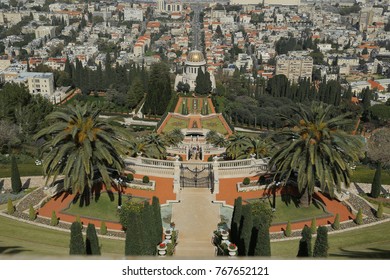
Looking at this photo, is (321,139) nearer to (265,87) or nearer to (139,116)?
(139,116)

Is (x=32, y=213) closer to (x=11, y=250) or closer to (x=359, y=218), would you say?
(x=11, y=250)

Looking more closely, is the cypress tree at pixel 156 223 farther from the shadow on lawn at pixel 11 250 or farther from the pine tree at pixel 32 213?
the pine tree at pixel 32 213

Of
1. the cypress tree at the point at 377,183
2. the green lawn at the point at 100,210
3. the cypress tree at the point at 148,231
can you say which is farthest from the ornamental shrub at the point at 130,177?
the cypress tree at the point at 377,183

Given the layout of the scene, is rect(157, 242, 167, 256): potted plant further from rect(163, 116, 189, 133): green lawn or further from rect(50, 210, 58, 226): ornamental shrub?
rect(163, 116, 189, 133): green lawn

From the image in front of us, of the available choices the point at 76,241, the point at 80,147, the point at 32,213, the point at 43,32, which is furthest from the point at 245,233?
the point at 43,32

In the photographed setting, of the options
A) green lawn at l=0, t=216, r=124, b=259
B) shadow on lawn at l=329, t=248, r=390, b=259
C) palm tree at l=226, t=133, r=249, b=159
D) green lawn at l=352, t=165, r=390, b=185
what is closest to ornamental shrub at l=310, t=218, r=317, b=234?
shadow on lawn at l=329, t=248, r=390, b=259

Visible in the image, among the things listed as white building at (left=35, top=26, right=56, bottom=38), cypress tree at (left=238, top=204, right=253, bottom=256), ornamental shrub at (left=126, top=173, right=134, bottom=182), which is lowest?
ornamental shrub at (left=126, top=173, right=134, bottom=182)
